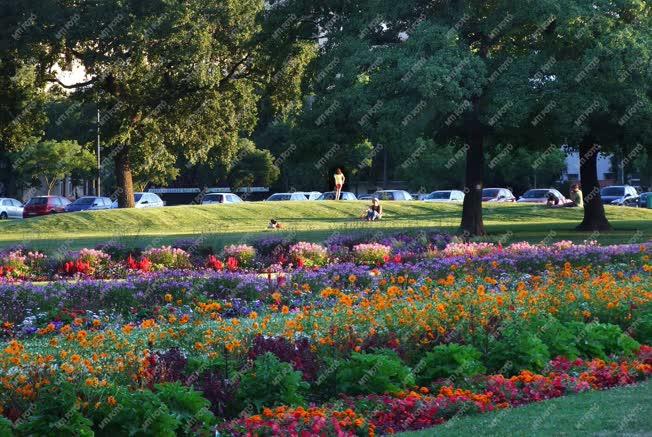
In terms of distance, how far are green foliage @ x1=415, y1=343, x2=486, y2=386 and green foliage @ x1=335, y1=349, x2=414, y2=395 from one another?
29cm

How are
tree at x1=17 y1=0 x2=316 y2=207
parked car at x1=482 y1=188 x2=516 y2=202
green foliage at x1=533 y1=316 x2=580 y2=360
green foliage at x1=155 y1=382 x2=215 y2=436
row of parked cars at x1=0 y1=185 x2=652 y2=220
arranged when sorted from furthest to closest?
parked car at x1=482 y1=188 x2=516 y2=202 < row of parked cars at x1=0 y1=185 x2=652 y2=220 < tree at x1=17 y1=0 x2=316 y2=207 < green foliage at x1=533 y1=316 x2=580 y2=360 < green foliage at x1=155 y1=382 x2=215 y2=436

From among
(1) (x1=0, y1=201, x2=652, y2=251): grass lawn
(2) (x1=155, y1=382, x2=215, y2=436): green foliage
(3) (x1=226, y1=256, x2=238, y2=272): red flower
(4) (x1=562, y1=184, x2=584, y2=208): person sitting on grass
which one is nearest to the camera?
(2) (x1=155, y1=382, x2=215, y2=436): green foliage

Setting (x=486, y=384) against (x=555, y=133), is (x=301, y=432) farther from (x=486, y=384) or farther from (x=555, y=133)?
(x=555, y=133)

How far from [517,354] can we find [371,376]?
1.56m

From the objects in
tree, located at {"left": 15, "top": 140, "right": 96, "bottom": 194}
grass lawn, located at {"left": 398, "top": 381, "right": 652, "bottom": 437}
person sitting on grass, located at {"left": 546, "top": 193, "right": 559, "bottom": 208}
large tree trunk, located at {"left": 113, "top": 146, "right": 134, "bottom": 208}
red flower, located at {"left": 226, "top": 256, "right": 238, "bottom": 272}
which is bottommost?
grass lawn, located at {"left": 398, "top": 381, "right": 652, "bottom": 437}

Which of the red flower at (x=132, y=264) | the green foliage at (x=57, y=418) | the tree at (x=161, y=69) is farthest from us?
the tree at (x=161, y=69)

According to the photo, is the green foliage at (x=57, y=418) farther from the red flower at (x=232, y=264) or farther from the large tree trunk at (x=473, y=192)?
the large tree trunk at (x=473, y=192)

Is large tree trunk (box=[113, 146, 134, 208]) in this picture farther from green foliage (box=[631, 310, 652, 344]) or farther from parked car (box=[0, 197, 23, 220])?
green foliage (box=[631, 310, 652, 344])

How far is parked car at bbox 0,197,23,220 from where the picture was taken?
59.6m

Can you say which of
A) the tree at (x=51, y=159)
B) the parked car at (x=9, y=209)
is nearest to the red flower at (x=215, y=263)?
the parked car at (x=9, y=209)

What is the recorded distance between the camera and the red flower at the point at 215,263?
18.8 metres

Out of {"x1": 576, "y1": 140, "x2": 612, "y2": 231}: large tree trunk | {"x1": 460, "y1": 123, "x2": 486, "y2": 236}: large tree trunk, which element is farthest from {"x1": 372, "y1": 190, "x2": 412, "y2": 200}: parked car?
{"x1": 460, "y1": 123, "x2": 486, "y2": 236}: large tree trunk

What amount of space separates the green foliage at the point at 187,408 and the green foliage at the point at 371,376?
4.52 feet

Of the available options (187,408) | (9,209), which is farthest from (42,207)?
(187,408)
